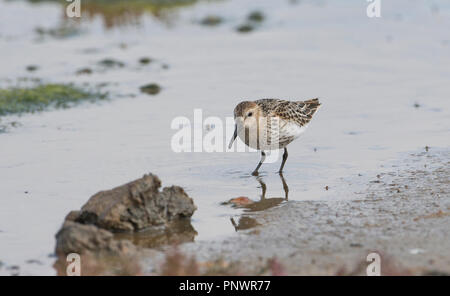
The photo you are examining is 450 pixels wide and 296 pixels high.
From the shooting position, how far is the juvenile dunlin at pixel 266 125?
32.2 feet

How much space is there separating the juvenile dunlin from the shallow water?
41 centimetres

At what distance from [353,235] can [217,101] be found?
6.06 meters

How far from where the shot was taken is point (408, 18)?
18.7 metres

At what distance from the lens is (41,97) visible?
537 inches

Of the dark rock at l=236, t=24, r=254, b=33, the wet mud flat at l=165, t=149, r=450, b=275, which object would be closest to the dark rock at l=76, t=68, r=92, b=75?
the dark rock at l=236, t=24, r=254, b=33

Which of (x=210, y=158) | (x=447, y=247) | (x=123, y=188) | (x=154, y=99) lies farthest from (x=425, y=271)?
(x=154, y=99)

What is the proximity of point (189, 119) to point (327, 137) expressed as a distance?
2.27m

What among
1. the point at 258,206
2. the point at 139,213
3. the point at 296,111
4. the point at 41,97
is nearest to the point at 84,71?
the point at 41,97

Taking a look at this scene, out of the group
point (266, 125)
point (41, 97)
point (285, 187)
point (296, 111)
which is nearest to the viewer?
point (285, 187)

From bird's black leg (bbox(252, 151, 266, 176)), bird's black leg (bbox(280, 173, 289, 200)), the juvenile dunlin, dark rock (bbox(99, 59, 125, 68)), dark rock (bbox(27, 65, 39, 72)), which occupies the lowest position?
bird's black leg (bbox(280, 173, 289, 200))

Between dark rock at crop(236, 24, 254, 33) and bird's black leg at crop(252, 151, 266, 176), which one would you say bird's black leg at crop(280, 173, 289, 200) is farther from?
dark rock at crop(236, 24, 254, 33)

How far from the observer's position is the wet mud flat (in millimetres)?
6660

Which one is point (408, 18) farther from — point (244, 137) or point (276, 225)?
point (276, 225)

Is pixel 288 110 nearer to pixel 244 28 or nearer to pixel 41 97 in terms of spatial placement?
pixel 41 97
